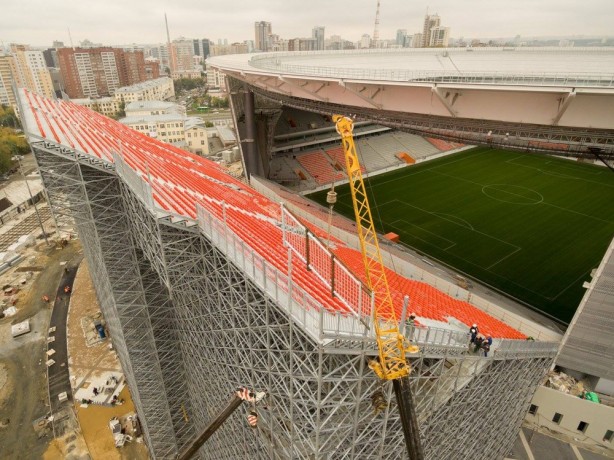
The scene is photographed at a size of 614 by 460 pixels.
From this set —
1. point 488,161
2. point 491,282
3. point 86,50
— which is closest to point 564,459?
point 491,282

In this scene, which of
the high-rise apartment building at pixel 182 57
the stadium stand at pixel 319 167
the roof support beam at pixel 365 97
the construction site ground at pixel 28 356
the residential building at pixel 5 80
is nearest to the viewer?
the construction site ground at pixel 28 356

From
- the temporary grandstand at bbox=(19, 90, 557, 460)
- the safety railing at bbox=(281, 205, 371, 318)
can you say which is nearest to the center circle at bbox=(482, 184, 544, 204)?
the temporary grandstand at bbox=(19, 90, 557, 460)

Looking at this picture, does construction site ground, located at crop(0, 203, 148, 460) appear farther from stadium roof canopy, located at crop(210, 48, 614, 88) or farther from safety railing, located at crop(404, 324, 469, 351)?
stadium roof canopy, located at crop(210, 48, 614, 88)

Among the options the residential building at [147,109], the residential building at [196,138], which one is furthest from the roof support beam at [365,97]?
the residential building at [147,109]

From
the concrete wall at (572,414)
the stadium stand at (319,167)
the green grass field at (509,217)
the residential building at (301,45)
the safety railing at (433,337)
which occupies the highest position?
the residential building at (301,45)

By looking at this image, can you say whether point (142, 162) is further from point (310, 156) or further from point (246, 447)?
point (310, 156)

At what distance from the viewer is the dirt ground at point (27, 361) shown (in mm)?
20328

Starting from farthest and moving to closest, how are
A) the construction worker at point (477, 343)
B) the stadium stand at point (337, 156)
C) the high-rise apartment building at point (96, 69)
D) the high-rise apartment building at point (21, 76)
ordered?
the high-rise apartment building at point (96, 69)
the high-rise apartment building at point (21, 76)
the stadium stand at point (337, 156)
the construction worker at point (477, 343)

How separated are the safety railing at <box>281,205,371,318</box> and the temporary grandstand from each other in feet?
0.24

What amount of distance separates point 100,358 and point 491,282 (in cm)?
2812

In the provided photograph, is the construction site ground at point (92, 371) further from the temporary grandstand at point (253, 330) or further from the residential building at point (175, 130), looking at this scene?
the residential building at point (175, 130)

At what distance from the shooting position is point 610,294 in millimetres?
16734

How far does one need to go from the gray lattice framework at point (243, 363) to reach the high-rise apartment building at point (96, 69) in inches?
4475

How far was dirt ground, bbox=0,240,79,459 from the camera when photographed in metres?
20.3
